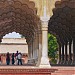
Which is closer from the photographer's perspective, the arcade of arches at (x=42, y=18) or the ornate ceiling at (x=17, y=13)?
the arcade of arches at (x=42, y=18)

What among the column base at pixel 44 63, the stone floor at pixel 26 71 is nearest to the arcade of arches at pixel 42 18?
the column base at pixel 44 63

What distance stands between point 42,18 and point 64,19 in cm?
868

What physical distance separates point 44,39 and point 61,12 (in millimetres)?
6354

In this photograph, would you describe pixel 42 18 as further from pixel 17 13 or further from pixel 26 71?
pixel 26 71

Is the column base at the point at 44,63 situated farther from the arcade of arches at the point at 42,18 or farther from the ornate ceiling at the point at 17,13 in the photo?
the ornate ceiling at the point at 17,13

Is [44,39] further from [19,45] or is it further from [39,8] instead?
[19,45]

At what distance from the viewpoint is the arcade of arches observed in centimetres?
1894

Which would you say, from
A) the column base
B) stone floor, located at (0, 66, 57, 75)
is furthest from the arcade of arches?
stone floor, located at (0, 66, 57, 75)

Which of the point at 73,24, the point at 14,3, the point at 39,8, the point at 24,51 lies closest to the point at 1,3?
the point at 14,3

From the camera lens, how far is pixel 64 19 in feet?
89.9

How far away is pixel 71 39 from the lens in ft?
107

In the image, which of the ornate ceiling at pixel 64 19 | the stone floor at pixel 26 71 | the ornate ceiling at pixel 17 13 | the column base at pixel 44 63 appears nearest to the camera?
the stone floor at pixel 26 71

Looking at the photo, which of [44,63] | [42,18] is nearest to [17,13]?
Answer: [42,18]

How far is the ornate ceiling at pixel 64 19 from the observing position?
2187 cm
